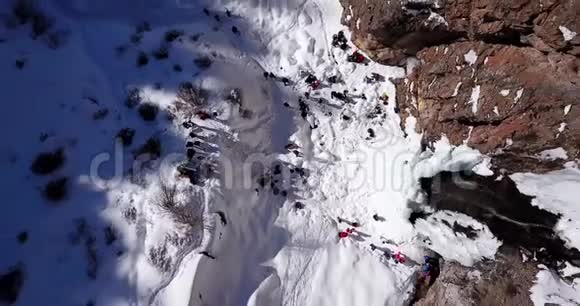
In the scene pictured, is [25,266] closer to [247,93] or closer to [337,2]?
[247,93]

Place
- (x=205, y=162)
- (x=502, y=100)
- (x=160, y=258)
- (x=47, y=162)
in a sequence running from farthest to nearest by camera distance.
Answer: (x=205, y=162), (x=47, y=162), (x=160, y=258), (x=502, y=100)

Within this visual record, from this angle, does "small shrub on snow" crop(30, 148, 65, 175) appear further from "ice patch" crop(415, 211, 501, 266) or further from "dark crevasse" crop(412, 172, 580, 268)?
"dark crevasse" crop(412, 172, 580, 268)

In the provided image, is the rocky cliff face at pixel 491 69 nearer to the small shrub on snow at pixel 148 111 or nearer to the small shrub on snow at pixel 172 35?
the small shrub on snow at pixel 172 35

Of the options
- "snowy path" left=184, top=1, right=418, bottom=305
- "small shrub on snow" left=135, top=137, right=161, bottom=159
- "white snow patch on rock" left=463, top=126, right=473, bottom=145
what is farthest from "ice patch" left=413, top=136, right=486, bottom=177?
"small shrub on snow" left=135, top=137, right=161, bottom=159

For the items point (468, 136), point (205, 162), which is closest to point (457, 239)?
point (468, 136)

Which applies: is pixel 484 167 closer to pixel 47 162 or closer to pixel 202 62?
pixel 202 62

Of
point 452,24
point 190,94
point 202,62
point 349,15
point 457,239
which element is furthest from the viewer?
point 349,15

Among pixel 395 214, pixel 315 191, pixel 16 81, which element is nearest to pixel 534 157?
pixel 395 214
